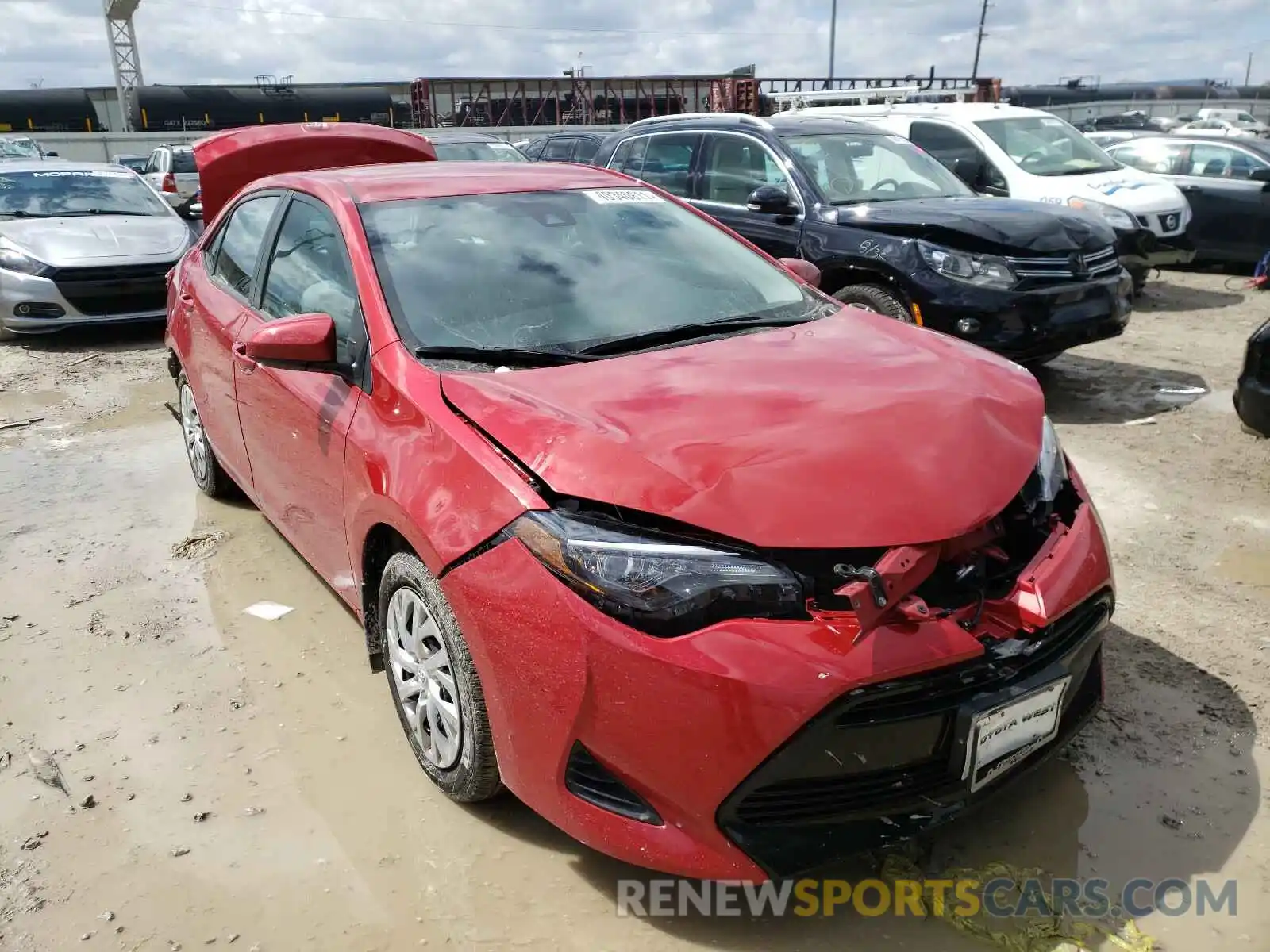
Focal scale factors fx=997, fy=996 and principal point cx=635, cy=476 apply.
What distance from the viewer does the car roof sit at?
3.47 m

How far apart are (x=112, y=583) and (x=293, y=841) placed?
2.12 m

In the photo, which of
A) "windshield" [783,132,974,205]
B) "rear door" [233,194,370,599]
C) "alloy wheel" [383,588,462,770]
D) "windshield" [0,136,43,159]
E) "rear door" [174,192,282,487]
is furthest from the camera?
"windshield" [0,136,43,159]

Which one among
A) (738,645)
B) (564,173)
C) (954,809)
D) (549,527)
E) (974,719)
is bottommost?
(954,809)

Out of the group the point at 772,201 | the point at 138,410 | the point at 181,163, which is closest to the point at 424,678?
the point at 772,201

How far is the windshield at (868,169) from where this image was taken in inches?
267

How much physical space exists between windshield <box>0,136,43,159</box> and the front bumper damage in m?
25.2

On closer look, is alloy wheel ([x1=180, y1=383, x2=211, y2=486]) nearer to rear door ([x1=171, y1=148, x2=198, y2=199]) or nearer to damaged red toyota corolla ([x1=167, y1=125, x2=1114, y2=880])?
damaged red toyota corolla ([x1=167, y1=125, x2=1114, y2=880])

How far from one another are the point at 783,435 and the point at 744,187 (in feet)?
17.1

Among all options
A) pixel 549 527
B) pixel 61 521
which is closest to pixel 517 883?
pixel 549 527

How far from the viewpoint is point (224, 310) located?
13.7ft

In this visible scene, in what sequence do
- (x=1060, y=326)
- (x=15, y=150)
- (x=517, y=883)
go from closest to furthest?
(x=517, y=883), (x=1060, y=326), (x=15, y=150)

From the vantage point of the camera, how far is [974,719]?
2.11m

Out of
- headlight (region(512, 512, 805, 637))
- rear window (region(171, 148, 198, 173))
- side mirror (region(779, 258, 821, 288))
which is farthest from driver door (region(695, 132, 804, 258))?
rear window (region(171, 148, 198, 173))

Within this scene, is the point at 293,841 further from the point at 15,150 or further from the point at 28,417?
the point at 15,150
